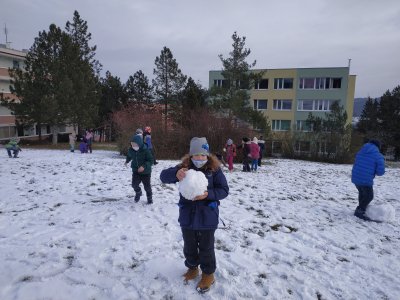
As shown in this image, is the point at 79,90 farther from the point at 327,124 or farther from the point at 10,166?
the point at 327,124

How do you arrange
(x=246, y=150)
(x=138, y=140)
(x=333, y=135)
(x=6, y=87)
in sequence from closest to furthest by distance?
(x=138, y=140) < (x=246, y=150) < (x=333, y=135) < (x=6, y=87)

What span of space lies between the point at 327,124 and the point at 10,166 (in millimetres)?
24438

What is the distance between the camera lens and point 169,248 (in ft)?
15.1

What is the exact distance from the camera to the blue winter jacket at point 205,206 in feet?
11.4

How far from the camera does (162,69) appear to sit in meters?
35.1

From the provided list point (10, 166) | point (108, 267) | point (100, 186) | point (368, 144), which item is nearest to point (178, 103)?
point (10, 166)

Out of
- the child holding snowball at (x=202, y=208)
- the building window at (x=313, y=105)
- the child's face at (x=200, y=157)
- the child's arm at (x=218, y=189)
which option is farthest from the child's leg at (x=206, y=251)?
the building window at (x=313, y=105)

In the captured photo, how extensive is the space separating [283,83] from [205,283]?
4109 cm

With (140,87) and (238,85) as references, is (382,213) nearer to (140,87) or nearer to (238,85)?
(238,85)

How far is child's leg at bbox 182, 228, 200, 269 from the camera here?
11.7 ft

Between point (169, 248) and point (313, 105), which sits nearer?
point (169, 248)

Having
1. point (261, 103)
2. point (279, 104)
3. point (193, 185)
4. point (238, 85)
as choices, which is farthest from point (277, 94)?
point (193, 185)

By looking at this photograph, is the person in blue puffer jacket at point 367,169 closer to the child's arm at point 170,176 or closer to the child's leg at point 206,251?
the child's leg at point 206,251

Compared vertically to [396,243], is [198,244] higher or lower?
higher
